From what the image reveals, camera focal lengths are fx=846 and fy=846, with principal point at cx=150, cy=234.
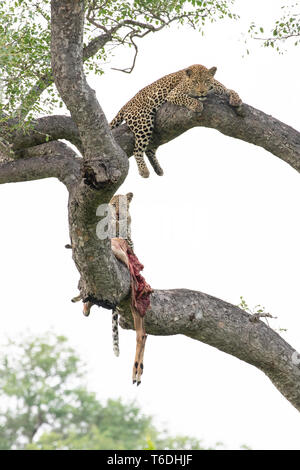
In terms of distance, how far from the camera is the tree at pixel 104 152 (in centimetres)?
563

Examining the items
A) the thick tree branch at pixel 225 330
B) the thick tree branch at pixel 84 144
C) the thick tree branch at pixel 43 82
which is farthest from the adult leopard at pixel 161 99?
the thick tree branch at pixel 84 144

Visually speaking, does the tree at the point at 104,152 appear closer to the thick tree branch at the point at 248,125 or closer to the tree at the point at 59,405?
the thick tree branch at the point at 248,125

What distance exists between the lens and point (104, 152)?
5.62 m

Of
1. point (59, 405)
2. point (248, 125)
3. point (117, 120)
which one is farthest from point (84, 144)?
point (59, 405)

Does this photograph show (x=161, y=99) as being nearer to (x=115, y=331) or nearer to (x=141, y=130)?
(x=141, y=130)

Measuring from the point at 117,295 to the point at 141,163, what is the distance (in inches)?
81.3

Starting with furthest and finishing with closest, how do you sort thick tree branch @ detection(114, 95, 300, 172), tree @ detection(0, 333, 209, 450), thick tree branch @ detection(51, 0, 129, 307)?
1. tree @ detection(0, 333, 209, 450)
2. thick tree branch @ detection(114, 95, 300, 172)
3. thick tree branch @ detection(51, 0, 129, 307)

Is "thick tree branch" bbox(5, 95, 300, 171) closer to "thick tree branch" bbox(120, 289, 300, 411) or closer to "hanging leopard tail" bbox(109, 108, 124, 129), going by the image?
"hanging leopard tail" bbox(109, 108, 124, 129)

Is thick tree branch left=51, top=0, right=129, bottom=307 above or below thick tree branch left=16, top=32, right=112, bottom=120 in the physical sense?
below

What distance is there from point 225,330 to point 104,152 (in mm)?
2151

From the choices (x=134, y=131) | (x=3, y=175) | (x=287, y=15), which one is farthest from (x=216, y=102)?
(x=3, y=175)

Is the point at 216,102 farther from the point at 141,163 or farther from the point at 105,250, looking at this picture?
the point at 105,250

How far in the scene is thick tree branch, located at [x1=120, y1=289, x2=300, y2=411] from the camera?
6.75m

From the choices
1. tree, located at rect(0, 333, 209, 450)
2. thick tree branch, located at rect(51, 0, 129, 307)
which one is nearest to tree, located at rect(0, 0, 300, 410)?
thick tree branch, located at rect(51, 0, 129, 307)
